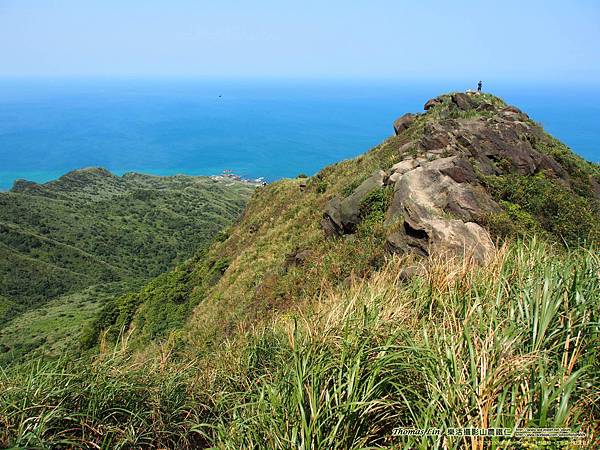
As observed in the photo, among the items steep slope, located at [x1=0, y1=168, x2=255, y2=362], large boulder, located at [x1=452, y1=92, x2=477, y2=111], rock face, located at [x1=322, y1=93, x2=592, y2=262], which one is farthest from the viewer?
steep slope, located at [x1=0, y1=168, x2=255, y2=362]

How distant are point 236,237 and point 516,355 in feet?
92.7

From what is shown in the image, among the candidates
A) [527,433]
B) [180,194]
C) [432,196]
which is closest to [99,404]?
[527,433]

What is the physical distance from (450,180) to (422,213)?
2597 millimetres

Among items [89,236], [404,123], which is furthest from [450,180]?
[89,236]

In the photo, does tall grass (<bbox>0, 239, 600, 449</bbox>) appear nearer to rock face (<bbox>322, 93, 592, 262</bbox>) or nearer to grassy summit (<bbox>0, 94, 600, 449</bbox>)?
grassy summit (<bbox>0, 94, 600, 449</bbox>)

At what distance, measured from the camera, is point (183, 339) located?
690 inches

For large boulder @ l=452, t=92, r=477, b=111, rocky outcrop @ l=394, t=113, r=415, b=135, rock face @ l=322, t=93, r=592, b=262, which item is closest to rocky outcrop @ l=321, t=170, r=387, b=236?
rock face @ l=322, t=93, r=592, b=262

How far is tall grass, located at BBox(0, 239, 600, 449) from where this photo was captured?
2.94 metres

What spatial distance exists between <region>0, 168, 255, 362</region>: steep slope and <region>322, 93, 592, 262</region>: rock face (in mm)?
50555

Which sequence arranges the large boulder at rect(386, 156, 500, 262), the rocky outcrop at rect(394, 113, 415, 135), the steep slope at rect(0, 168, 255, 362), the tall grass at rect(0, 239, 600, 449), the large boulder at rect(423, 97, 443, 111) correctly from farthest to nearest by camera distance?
the steep slope at rect(0, 168, 255, 362) < the large boulder at rect(423, 97, 443, 111) < the rocky outcrop at rect(394, 113, 415, 135) < the large boulder at rect(386, 156, 500, 262) < the tall grass at rect(0, 239, 600, 449)

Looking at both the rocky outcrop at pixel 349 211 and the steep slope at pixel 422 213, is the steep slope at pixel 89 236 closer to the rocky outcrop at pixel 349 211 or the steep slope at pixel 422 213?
the steep slope at pixel 422 213

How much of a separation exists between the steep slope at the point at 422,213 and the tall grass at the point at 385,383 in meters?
3.22

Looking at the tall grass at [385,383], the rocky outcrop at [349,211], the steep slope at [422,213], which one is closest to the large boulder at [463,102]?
the steep slope at [422,213]

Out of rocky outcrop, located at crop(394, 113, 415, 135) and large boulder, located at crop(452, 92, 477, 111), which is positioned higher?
large boulder, located at crop(452, 92, 477, 111)
